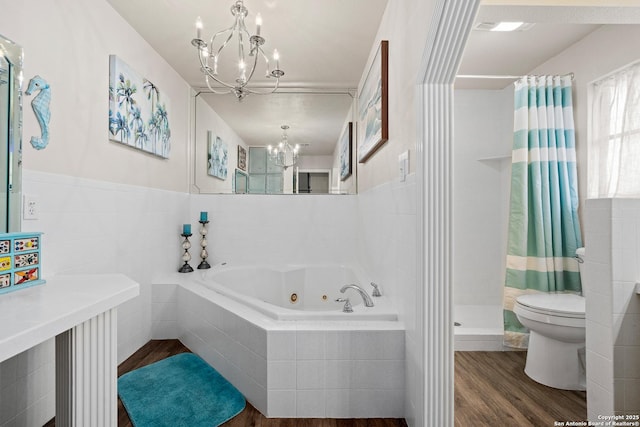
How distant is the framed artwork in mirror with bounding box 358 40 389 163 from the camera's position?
6.23 feet

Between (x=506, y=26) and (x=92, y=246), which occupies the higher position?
(x=506, y=26)

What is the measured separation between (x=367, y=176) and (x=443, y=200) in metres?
1.36

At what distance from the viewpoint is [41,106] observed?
143 cm

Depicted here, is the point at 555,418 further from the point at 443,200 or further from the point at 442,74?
the point at 442,74

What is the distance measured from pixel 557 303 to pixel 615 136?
3.64 ft

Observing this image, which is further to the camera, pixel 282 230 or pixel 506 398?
pixel 282 230

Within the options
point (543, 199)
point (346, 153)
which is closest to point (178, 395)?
point (346, 153)

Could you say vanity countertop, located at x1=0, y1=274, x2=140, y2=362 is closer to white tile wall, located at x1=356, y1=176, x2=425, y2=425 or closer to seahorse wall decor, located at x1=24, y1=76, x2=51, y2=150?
seahorse wall decor, located at x1=24, y1=76, x2=51, y2=150

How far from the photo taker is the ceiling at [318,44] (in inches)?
54.2

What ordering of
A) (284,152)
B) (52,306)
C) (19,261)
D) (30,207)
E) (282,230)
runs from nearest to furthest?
(52,306) → (19,261) → (30,207) → (282,230) → (284,152)

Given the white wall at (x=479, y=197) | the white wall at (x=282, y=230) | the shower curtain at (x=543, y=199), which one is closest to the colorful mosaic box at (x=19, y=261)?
the white wall at (x=282, y=230)

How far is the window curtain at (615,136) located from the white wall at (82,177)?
310 centimetres

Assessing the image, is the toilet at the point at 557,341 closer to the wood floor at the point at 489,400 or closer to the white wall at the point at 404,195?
the wood floor at the point at 489,400

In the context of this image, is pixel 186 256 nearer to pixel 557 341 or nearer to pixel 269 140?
pixel 269 140
